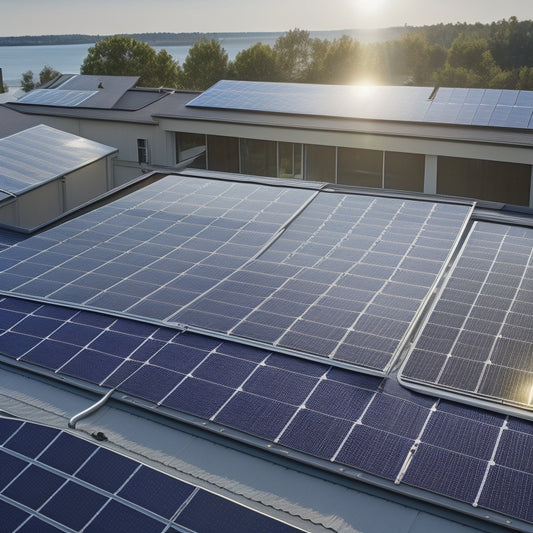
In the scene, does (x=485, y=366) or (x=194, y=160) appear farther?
(x=194, y=160)

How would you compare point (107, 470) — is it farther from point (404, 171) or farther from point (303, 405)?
point (404, 171)

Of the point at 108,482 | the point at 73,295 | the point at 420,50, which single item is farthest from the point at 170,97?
the point at 420,50

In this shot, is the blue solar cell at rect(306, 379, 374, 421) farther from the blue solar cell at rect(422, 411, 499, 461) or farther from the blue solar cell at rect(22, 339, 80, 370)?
the blue solar cell at rect(22, 339, 80, 370)

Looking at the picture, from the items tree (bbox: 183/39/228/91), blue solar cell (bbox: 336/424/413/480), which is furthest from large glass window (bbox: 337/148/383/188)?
tree (bbox: 183/39/228/91)

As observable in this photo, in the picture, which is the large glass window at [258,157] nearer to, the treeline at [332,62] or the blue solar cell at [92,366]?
the blue solar cell at [92,366]

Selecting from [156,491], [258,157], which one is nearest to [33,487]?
[156,491]

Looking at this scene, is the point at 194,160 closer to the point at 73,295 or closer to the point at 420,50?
the point at 73,295
